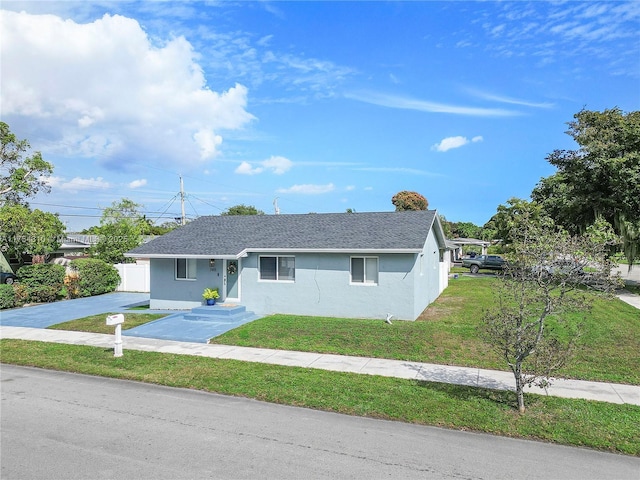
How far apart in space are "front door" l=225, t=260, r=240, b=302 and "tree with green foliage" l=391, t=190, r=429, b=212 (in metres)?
41.8

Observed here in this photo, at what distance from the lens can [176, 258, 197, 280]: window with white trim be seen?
18766 mm

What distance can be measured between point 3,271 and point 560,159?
3752 centimetres

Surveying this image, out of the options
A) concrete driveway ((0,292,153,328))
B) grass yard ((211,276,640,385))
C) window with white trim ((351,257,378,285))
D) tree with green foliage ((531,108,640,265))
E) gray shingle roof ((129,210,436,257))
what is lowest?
grass yard ((211,276,640,385))

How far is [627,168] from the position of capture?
78.7 ft

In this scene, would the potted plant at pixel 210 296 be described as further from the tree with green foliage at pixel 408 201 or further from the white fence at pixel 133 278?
the tree with green foliage at pixel 408 201

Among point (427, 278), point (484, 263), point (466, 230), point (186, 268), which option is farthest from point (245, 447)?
point (466, 230)

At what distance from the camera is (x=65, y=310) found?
19.1 metres

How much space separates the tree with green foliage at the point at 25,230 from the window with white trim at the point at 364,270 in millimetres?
23459

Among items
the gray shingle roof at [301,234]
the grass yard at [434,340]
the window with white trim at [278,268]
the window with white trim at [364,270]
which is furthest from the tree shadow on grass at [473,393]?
the window with white trim at [278,268]

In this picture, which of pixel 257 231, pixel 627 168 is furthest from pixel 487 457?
pixel 627 168

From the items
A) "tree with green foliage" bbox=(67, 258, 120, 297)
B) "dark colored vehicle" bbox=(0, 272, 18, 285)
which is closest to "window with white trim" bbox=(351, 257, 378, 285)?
"tree with green foliage" bbox=(67, 258, 120, 297)

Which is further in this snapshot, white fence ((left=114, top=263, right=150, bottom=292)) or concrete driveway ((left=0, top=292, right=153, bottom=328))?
white fence ((left=114, top=263, right=150, bottom=292))

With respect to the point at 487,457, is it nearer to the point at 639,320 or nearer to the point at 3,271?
the point at 639,320

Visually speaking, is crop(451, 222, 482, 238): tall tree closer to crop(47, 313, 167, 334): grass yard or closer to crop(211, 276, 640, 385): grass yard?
crop(211, 276, 640, 385): grass yard
